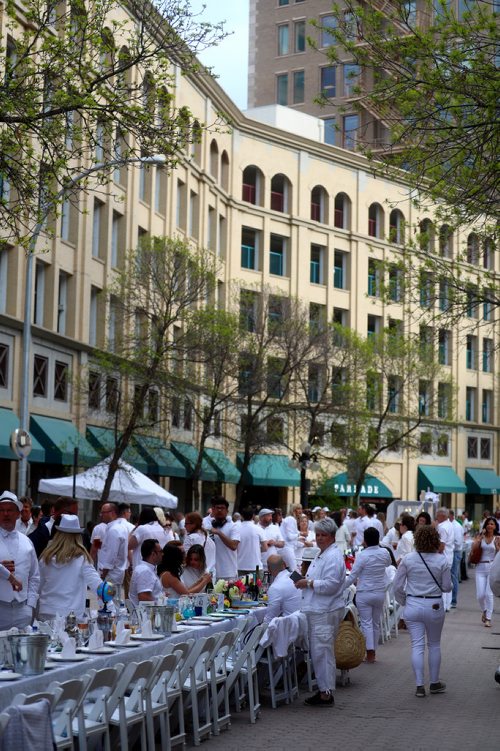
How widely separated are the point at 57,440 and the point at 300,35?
4726 cm

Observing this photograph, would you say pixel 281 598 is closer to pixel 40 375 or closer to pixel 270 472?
pixel 40 375

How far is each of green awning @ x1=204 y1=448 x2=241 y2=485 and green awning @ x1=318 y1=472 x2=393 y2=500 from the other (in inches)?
165

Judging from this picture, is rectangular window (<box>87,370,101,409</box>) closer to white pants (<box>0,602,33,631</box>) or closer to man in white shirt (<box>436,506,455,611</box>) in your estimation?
man in white shirt (<box>436,506,455,611</box>)

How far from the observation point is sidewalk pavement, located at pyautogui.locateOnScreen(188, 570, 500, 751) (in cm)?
1194

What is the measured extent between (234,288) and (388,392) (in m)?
9.05

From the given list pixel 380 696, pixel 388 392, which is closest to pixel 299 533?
pixel 380 696

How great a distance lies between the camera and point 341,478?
6156cm

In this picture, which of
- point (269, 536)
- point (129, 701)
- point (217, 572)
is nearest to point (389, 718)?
point (129, 701)

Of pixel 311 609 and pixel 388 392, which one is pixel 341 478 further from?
pixel 311 609

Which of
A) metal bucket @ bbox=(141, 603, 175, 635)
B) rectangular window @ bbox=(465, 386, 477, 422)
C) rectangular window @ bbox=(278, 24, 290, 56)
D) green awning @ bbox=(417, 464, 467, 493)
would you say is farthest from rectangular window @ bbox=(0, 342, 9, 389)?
rectangular window @ bbox=(278, 24, 290, 56)

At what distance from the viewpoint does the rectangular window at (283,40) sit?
260 feet

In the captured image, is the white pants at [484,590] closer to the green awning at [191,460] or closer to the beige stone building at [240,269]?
the beige stone building at [240,269]

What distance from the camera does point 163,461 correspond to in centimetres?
4650

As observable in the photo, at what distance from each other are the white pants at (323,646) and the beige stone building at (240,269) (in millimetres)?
20834
